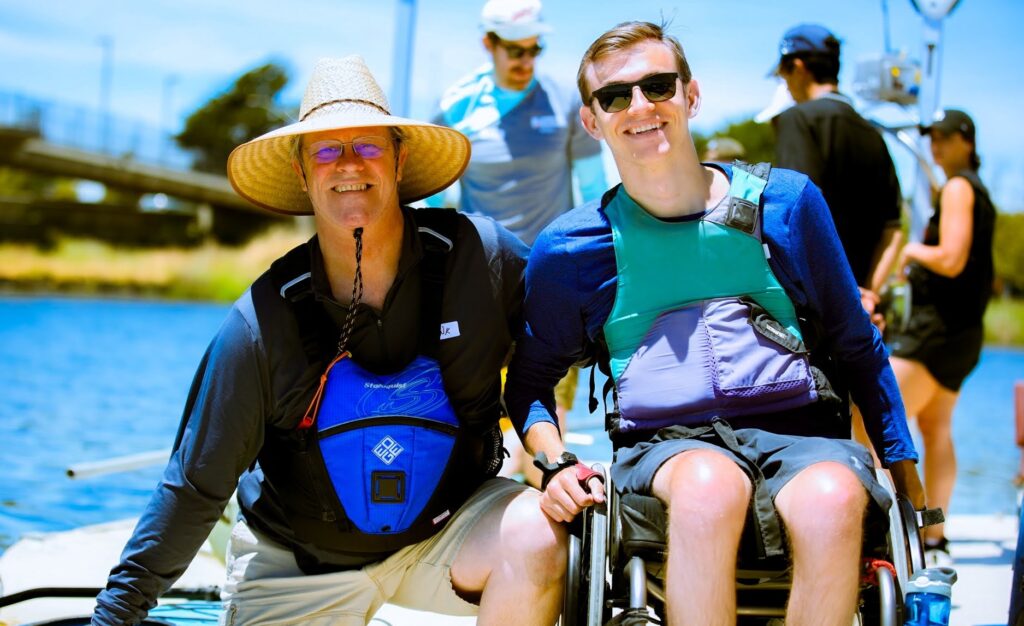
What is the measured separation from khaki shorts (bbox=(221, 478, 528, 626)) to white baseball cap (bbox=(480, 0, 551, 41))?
2220 mm

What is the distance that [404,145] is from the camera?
115 inches

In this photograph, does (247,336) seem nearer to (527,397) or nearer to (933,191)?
(527,397)

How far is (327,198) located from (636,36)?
835mm

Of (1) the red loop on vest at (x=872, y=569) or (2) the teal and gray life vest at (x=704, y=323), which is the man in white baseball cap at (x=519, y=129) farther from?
(1) the red loop on vest at (x=872, y=569)

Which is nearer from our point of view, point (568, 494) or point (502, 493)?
point (568, 494)

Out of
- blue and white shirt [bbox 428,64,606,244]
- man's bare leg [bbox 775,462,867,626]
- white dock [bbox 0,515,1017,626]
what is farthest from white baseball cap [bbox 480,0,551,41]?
man's bare leg [bbox 775,462,867,626]

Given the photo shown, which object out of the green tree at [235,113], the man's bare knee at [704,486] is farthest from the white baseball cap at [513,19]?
the green tree at [235,113]

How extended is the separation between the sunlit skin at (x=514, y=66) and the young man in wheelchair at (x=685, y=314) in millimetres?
1786

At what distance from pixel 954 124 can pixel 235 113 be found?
6192 cm

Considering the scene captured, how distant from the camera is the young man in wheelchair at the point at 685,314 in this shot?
8.09 ft

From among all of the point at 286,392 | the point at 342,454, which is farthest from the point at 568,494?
the point at 286,392

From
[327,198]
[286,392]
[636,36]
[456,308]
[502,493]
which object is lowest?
[502,493]

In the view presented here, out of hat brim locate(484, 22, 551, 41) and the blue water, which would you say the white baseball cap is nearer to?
hat brim locate(484, 22, 551, 41)

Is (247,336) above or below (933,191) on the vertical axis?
below
